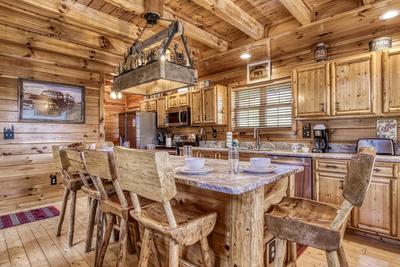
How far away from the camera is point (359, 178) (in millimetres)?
1125

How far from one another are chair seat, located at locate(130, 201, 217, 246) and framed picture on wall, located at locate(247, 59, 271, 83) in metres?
Answer: 3.30

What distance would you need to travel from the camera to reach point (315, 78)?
10.7 ft

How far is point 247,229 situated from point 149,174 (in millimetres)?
663

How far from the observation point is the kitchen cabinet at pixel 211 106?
4617 mm

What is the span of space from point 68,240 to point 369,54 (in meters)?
4.13

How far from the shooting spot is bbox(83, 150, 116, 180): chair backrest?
64.1 inches

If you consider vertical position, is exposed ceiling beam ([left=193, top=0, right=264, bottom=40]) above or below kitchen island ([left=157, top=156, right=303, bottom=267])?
above

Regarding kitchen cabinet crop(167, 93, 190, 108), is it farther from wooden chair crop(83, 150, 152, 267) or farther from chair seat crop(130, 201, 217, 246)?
chair seat crop(130, 201, 217, 246)

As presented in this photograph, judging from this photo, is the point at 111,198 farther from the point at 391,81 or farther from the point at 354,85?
the point at 391,81

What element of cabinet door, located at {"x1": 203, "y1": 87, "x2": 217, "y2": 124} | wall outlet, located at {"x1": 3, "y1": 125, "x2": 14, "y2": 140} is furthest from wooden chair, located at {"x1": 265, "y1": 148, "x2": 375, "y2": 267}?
wall outlet, located at {"x1": 3, "y1": 125, "x2": 14, "y2": 140}

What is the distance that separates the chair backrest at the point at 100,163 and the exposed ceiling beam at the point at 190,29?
65.0 inches

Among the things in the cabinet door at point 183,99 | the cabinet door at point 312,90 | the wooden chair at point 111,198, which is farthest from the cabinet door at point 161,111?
the wooden chair at point 111,198

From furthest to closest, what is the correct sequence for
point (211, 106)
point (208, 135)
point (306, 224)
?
point (208, 135), point (211, 106), point (306, 224)

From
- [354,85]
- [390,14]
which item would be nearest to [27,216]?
[354,85]
